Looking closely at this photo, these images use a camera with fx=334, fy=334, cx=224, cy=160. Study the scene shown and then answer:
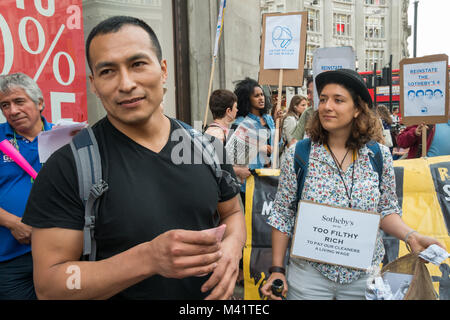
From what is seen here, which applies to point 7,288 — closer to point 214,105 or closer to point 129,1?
point 214,105

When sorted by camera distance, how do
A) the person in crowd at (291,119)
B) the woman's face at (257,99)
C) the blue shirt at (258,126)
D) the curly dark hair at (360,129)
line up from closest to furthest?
the curly dark hair at (360,129) < the blue shirt at (258,126) < the woman's face at (257,99) < the person in crowd at (291,119)

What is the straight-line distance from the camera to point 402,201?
3.13 m

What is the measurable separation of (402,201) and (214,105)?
2.11 metres

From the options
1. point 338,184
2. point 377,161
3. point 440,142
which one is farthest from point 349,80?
point 440,142

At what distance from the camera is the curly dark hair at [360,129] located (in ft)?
6.61

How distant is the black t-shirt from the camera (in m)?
1.07

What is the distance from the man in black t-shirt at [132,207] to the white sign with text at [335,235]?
0.67 meters

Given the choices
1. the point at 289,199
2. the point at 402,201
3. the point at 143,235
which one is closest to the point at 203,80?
the point at 402,201

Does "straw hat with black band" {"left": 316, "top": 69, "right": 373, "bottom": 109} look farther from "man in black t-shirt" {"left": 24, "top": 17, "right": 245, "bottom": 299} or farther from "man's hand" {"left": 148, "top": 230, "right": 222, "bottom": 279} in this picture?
"man's hand" {"left": 148, "top": 230, "right": 222, "bottom": 279}

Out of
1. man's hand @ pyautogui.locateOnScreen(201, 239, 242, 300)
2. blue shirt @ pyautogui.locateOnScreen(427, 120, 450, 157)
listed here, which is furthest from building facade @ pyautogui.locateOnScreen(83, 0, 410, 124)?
man's hand @ pyautogui.locateOnScreen(201, 239, 242, 300)

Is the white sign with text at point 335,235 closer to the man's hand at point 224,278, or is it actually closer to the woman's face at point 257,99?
the man's hand at point 224,278

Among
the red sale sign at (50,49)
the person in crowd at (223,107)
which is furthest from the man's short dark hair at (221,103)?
the red sale sign at (50,49)

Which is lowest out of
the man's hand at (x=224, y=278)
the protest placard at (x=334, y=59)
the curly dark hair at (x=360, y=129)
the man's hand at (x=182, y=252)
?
the man's hand at (x=224, y=278)

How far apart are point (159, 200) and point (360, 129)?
1371 mm
